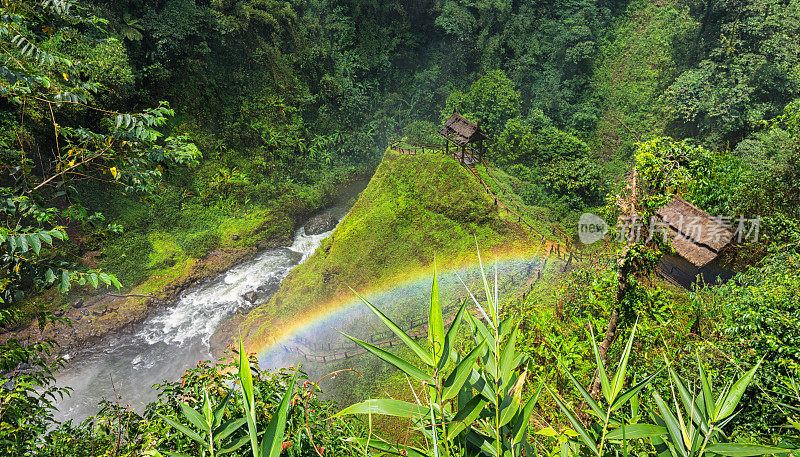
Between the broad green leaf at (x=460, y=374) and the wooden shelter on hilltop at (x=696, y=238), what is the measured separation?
955 centimetres

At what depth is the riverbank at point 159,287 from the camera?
12.4 metres

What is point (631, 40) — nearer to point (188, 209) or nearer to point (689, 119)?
point (689, 119)

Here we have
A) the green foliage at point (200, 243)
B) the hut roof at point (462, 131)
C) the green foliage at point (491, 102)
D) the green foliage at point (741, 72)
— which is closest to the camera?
the green foliage at point (741, 72)

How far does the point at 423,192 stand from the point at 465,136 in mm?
3493

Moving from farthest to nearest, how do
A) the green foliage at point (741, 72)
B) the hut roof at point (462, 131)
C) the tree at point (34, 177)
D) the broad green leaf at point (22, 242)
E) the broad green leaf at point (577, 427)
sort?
the hut roof at point (462, 131) → the green foliage at point (741, 72) → the tree at point (34, 177) → the broad green leaf at point (22, 242) → the broad green leaf at point (577, 427)

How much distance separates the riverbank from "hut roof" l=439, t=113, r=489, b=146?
785cm

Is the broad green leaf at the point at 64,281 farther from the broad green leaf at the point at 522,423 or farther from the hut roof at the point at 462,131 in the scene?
the hut roof at the point at 462,131

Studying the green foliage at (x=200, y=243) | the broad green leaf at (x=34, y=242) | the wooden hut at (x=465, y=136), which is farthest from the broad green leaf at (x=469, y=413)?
the green foliage at (x=200, y=243)

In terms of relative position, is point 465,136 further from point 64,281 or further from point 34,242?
point 34,242

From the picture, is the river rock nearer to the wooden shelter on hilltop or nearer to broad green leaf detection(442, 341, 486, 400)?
the wooden shelter on hilltop

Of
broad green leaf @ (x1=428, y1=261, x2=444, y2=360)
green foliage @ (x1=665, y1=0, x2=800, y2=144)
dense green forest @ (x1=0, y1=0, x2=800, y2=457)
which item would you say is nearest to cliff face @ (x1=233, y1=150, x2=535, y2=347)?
dense green forest @ (x1=0, y1=0, x2=800, y2=457)

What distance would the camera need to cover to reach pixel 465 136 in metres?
15.6

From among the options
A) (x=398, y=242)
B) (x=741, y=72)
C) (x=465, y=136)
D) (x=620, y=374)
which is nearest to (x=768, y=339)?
(x=620, y=374)

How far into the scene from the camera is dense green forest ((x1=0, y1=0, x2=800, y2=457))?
1.70 meters
